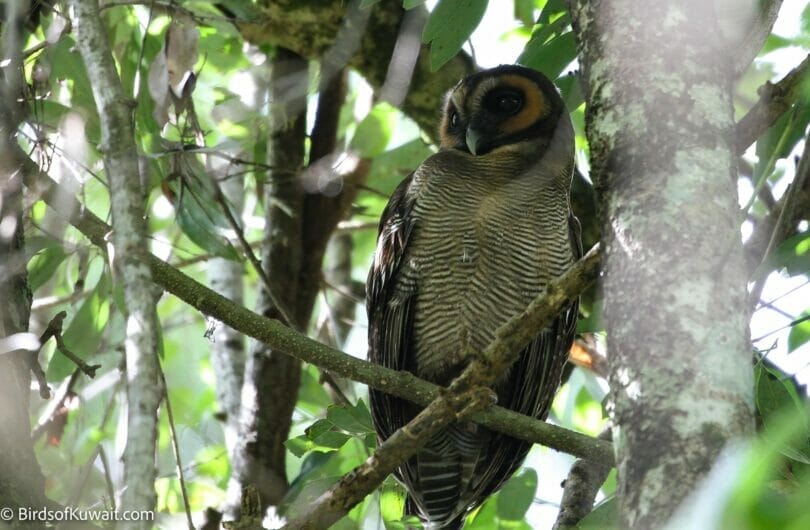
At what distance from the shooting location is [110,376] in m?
4.48

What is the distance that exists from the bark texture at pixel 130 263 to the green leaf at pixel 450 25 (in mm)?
1015

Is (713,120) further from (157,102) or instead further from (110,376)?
(110,376)

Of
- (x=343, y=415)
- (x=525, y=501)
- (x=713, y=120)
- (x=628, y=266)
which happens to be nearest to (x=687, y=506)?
(x=628, y=266)

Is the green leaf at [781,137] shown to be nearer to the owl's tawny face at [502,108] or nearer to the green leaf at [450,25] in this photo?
the green leaf at [450,25]

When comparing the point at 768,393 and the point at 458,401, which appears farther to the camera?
the point at 768,393

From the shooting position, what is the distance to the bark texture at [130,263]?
1538mm

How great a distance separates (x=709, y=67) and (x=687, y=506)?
955mm

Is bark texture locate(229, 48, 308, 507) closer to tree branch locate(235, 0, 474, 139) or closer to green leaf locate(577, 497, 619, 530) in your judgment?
tree branch locate(235, 0, 474, 139)

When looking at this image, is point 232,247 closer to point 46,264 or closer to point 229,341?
point 46,264

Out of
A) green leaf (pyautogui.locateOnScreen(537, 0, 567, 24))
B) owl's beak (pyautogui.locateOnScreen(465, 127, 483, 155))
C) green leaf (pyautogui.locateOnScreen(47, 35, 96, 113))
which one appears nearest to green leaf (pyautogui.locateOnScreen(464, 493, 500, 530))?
owl's beak (pyautogui.locateOnScreen(465, 127, 483, 155))

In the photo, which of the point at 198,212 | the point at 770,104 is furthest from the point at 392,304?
the point at 770,104

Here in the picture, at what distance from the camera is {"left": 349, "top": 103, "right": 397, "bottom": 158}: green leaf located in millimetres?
4395

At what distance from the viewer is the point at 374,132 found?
4398 mm

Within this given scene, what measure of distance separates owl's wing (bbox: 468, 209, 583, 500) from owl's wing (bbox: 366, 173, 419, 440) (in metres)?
0.35
